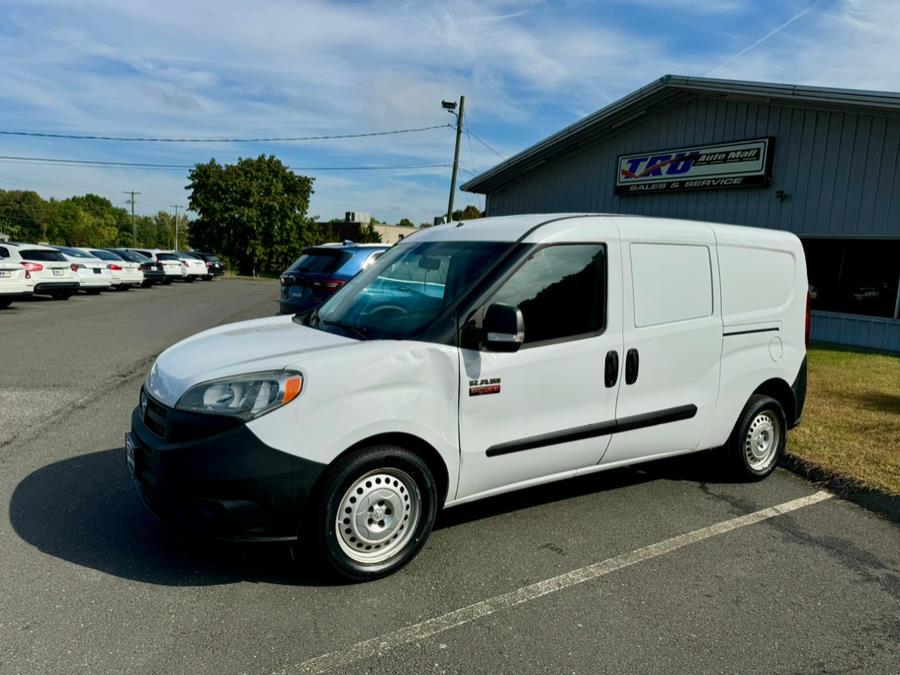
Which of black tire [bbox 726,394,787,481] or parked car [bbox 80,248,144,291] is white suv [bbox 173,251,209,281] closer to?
parked car [bbox 80,248,144,291]

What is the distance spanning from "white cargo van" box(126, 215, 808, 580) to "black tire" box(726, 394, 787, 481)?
2 centimetres

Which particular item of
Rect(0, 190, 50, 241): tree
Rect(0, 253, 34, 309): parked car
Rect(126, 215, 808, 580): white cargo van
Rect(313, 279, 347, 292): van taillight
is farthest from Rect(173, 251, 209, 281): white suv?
Rect(0, 190, 50, 241): tree

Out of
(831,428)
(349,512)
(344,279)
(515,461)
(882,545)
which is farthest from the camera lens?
(344,279)

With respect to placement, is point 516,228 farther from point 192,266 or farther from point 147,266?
point 192,266

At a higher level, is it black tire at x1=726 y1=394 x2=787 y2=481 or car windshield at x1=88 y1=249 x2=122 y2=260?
car windshield at x1=88 y1=249 x2=122 y2=260

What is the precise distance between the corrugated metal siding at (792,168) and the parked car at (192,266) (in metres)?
24.5

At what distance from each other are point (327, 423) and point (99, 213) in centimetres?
16848

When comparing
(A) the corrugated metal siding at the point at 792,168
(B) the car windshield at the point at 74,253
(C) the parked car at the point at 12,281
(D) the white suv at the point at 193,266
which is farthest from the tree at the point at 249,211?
(A) the corrugated metal siding at the point at 792,168

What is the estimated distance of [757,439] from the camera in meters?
4.95

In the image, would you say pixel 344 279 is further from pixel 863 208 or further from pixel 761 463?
pixel 863 208

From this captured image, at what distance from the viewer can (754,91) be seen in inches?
509

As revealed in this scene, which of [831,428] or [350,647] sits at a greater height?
[831,428]

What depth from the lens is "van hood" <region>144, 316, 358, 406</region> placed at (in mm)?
3234

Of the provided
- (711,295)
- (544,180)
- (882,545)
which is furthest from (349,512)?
(544,180)
